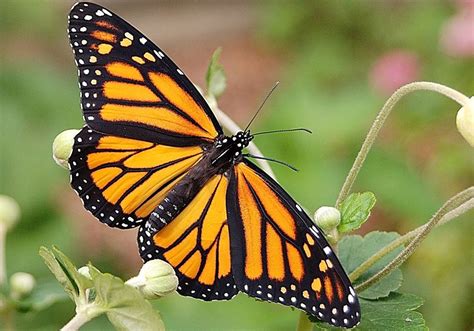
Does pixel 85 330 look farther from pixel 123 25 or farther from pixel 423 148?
pixel 423 148

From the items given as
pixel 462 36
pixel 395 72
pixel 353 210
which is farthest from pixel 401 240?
pixel 395 72

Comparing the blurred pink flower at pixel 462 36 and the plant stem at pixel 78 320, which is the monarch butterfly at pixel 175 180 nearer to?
the plant stem at pixel 78 320

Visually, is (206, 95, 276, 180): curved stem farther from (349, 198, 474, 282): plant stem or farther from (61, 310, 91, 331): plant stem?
(61, 310, 91, 331): plant stem

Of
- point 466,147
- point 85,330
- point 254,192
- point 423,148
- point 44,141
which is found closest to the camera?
point 254,192

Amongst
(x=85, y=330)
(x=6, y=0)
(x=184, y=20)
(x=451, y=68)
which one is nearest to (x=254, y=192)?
(x=85, y=330)

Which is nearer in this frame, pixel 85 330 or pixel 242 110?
pixel 85 330

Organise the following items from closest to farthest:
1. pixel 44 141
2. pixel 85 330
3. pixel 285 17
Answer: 1. pixel 85 330
2. pixel 44 141
3. pixel 285 17

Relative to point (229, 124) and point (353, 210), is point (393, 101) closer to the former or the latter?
point (353, 210)
